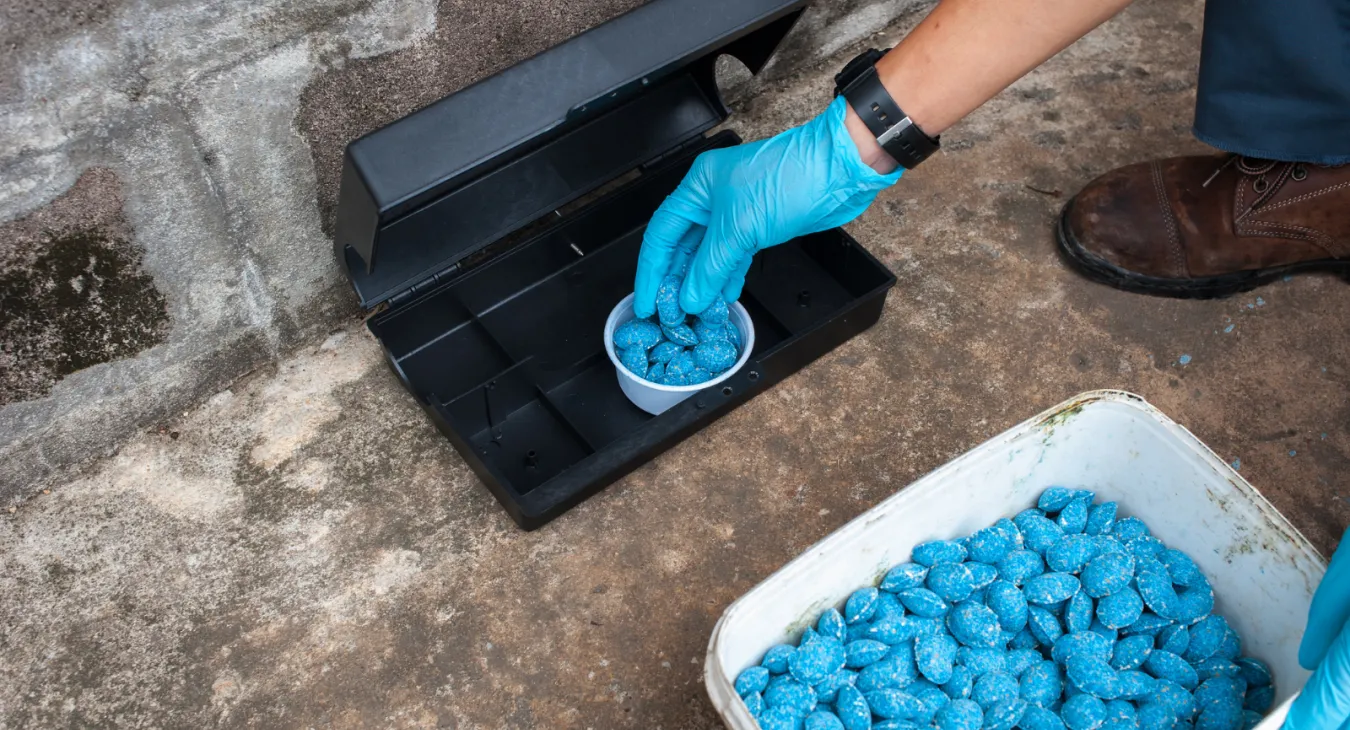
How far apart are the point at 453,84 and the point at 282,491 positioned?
658 mm

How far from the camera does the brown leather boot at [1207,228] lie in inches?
68.9

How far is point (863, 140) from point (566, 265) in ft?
1.88

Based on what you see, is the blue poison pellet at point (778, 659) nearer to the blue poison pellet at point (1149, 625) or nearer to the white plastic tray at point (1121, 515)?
the white plastic tray at point (1121, 515)

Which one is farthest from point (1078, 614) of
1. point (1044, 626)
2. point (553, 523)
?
point (553, 523)

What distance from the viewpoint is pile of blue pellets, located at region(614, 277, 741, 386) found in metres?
1.57

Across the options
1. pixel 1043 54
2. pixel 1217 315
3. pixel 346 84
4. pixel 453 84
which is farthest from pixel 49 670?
pixel 1217 315

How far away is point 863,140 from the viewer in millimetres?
1379

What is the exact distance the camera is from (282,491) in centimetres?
156

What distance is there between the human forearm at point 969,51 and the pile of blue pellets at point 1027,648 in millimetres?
549

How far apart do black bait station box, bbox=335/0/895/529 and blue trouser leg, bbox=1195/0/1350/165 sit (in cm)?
63

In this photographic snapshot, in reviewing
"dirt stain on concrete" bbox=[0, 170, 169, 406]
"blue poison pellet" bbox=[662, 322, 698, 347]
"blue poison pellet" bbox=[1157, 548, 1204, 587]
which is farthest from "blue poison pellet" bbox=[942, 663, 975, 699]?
"dirt stain on concrete" bbox=[0, 170, 169, 406]

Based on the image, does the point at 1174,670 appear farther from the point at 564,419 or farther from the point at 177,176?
the point at 177,176

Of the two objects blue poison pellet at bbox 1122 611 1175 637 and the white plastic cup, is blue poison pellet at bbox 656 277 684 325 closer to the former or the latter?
the white plastic cup

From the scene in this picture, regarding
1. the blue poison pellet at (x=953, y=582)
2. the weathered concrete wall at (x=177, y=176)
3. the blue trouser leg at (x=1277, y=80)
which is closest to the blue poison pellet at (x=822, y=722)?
the blue poison pellet at (x=953, y=582)
